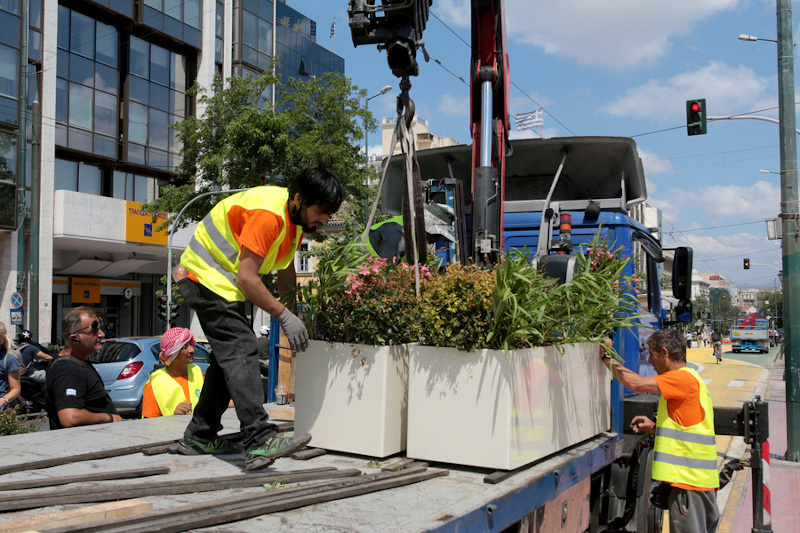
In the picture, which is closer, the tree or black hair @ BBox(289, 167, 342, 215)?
black hair @ BBox(289, 167, 342, 215)

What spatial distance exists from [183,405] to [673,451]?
10.4ft

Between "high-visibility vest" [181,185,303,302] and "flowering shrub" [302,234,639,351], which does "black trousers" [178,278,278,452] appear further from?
"flowering shrub" [302,234,639,351]

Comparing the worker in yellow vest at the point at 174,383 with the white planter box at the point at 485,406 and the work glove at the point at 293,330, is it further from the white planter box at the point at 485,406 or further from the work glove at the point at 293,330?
the white planter box at the point at 485,406

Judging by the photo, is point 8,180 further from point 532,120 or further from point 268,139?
point 532,120

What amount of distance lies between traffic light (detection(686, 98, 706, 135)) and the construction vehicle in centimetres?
3778

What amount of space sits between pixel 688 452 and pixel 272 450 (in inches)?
98.4

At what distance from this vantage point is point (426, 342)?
3.31 m

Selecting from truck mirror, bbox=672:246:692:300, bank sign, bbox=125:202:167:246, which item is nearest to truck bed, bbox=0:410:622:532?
truck mirror, bbox=672:246:692:300

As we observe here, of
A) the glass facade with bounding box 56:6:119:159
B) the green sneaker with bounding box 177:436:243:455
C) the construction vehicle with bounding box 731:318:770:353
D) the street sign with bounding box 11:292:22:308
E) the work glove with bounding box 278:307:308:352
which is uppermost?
the glass facade with bounding box 56:6:119:159

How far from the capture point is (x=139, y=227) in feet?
87.1

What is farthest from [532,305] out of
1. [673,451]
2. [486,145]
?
[486,145]

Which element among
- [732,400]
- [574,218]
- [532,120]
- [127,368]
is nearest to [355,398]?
[574,218]

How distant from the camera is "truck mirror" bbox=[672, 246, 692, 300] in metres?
5.85

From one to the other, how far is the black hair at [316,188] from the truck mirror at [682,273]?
359 cm
